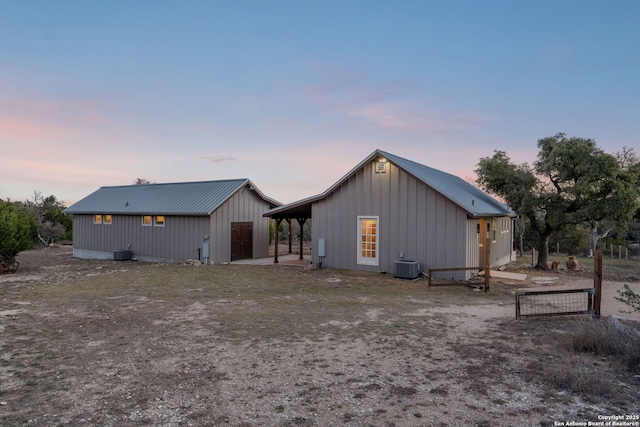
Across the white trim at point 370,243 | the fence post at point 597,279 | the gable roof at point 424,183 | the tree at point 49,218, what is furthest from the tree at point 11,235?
the fence post at point 597,279

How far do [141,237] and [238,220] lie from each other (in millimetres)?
5616

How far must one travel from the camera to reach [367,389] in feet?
14.6

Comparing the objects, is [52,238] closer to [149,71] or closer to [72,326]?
[149,71]

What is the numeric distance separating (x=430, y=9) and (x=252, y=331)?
14101 millimetres

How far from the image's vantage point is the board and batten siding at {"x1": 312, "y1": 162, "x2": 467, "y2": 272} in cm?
1370

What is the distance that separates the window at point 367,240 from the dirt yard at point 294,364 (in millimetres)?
5195

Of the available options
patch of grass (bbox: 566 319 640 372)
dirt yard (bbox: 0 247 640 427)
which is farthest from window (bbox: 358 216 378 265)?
patch of grass (bbox: 566 319 640 372)

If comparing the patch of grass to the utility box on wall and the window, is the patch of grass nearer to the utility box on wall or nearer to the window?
the window

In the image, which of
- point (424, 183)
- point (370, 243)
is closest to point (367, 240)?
point (370, 243)

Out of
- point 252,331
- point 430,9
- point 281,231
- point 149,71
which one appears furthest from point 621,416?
point 281,231

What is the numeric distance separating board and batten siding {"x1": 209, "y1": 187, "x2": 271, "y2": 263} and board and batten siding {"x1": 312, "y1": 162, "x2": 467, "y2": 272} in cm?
517


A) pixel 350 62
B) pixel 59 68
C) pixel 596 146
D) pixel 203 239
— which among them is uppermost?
pixel 350 62

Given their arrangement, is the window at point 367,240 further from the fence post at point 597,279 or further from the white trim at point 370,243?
the fence post at point 597,279

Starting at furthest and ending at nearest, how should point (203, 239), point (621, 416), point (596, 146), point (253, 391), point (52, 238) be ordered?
point (52, 238)
point (203, 239)
point (596, 146)
point (253, 391)
point (621, 416)
